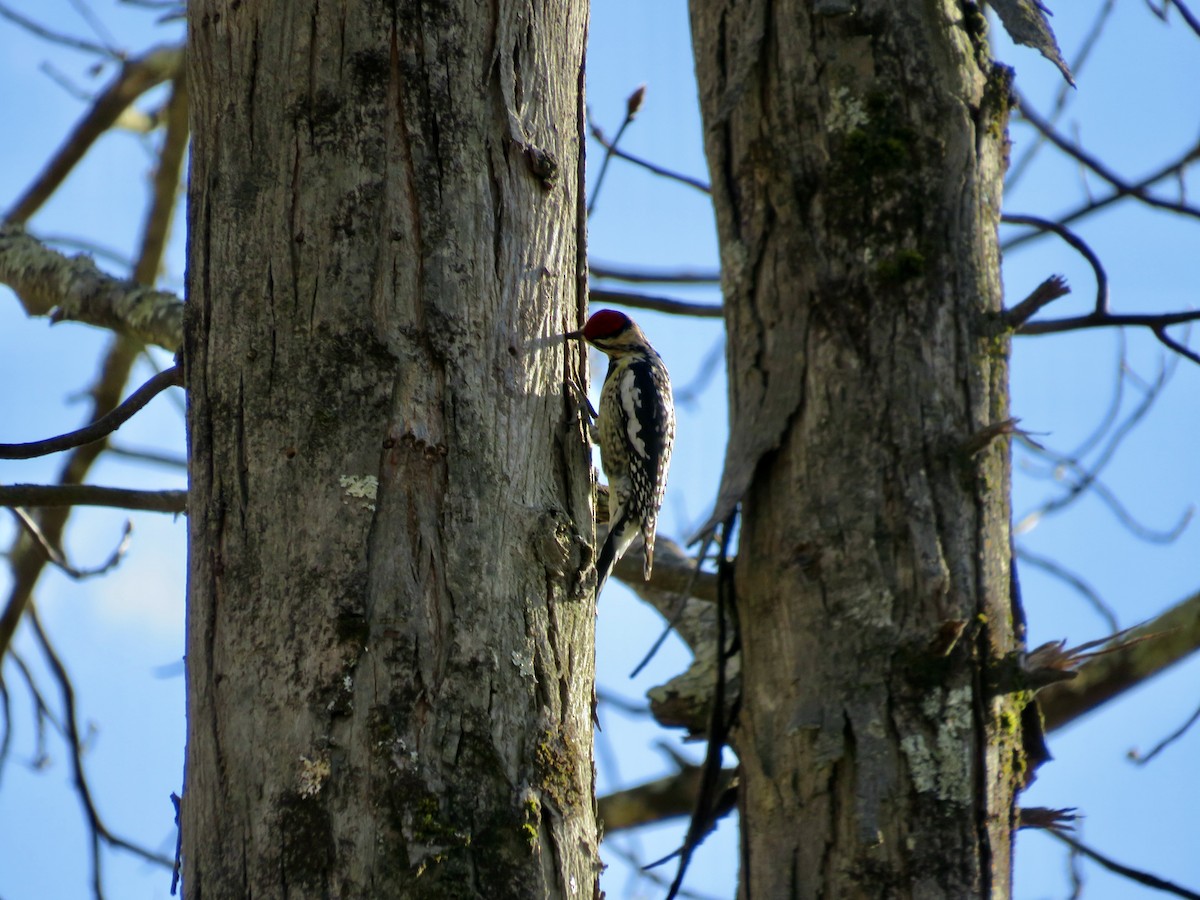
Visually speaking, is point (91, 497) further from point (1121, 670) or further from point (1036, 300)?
point (1121, 670)

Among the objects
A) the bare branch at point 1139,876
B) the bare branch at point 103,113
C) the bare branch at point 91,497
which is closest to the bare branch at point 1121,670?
the bare branch at point 1139,876

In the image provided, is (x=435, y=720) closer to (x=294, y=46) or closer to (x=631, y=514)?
(x=294, y=46)

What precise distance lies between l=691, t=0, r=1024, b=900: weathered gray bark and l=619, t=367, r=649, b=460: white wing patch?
1585 mm

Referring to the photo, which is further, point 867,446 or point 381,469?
point 867,446

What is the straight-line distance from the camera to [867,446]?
3.03 m

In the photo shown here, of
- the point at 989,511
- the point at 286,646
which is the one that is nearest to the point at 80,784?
the point at 286,646

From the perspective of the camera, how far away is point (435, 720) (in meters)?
1.75

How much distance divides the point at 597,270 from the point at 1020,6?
1817 mm

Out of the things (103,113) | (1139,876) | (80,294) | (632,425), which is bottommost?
(1139,876)

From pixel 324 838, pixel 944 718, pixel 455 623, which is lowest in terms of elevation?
pixel 324 838

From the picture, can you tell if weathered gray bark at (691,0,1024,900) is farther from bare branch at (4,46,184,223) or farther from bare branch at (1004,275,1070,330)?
bare branch at (4,46,184,223)

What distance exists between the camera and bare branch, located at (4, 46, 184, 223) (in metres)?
4.96

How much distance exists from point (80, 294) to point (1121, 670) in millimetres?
3214

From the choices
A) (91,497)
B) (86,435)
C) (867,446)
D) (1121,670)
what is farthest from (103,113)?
(1121,670)
